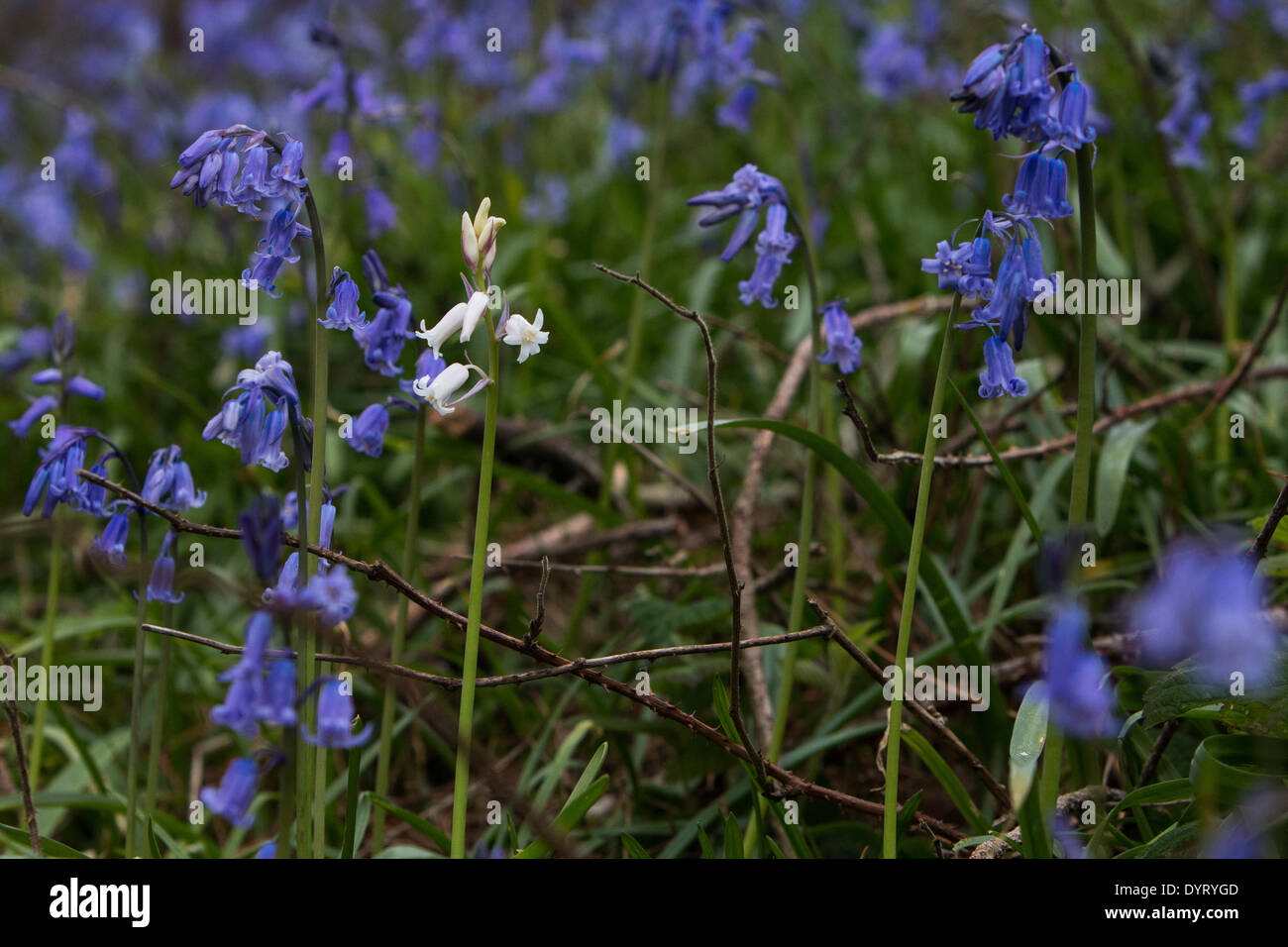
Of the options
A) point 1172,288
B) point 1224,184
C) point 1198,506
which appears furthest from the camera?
point 1172,288

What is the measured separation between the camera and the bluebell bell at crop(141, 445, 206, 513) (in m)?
2.41

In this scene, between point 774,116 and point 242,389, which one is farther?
point 774,116

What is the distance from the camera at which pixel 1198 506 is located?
3.68m

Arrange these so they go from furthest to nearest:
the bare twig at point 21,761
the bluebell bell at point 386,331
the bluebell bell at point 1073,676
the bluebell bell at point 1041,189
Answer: the bluebell bell at point 386,331, the bare twig at point 21,761, the bluebell bell at point 1041,189, the bluebell bell at point 1073,676

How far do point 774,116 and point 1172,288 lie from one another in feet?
11.7

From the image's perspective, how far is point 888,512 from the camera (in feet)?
9.02

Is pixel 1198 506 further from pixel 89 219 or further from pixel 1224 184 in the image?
pixel 89 219

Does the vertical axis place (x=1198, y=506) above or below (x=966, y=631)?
above

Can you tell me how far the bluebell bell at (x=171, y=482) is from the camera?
7.92 feet

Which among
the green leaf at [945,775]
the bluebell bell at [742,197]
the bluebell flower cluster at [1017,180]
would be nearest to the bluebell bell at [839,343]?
the bluebell bell at [742,197]

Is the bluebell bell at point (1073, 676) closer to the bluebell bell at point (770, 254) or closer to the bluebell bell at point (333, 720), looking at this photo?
the bluebell bell at point (333, 720)

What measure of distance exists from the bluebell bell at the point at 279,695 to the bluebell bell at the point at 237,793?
130mm

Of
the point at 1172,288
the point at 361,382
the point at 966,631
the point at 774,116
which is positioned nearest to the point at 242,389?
the point at 966,631

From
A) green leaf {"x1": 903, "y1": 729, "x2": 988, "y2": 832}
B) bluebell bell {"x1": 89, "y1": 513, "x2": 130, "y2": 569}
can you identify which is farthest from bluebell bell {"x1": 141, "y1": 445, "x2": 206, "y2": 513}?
green leaf {"x1": 903, "y1": 729, "x2": 988, "y2": 832}
